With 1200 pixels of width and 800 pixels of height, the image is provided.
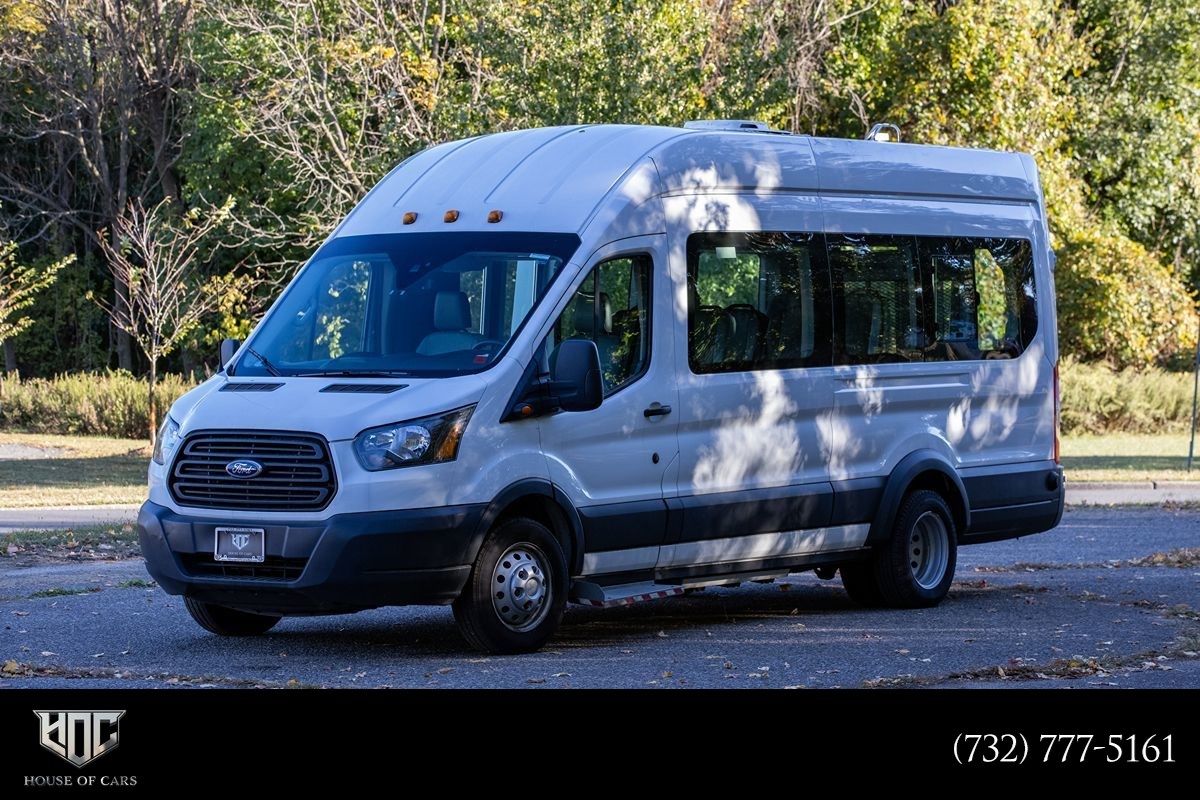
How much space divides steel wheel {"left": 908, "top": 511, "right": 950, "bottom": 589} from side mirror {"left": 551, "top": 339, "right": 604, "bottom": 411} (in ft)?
11.1

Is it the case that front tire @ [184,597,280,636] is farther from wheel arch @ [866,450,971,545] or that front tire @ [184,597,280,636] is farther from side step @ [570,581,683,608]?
wheel arch @ [866,450,971,545]

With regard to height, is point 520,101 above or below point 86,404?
above

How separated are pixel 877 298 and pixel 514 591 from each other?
12.1ft

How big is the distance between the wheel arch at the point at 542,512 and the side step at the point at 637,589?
13cm

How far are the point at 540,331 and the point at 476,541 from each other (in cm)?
119

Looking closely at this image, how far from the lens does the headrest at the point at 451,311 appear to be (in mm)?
9828

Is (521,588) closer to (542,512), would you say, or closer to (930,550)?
(542,512)

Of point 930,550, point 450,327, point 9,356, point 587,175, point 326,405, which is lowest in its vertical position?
point 930,550

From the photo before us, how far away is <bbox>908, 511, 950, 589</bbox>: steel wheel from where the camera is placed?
1226 cm

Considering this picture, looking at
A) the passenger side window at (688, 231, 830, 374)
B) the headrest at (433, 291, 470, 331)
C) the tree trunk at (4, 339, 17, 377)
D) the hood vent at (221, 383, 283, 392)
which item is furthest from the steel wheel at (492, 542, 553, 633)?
the tree trunk at (4, 339, 17, 377)

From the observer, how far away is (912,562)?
39.9ft

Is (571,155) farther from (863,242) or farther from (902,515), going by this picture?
(902,515)

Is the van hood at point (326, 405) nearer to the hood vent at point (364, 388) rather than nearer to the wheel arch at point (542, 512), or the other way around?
the hood vent at point (364, 388)
